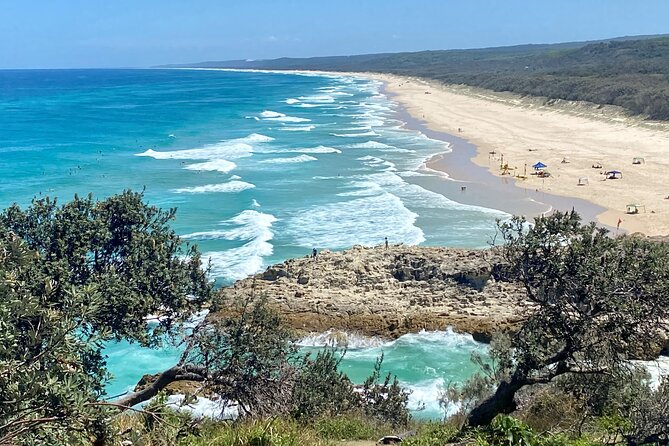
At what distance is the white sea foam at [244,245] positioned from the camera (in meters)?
26.8

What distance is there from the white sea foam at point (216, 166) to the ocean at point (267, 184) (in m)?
0.10

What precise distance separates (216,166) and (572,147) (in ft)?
99.1

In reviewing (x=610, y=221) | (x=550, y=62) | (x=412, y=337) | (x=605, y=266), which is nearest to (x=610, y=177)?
(x=610, y=221)

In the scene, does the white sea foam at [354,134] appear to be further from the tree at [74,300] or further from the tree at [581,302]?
the tree at [581,302]

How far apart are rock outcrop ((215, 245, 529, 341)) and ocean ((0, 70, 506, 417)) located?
872 millimetres

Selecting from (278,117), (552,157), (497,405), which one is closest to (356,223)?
(552,157)

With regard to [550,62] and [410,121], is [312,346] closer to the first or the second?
[410,121]

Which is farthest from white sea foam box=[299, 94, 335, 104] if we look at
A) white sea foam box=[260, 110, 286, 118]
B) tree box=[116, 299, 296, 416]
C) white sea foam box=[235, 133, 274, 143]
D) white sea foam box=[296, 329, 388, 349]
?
tree box=[116, 299, 296, 416]

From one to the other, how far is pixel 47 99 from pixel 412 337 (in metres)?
120

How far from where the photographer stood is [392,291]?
22.5 m

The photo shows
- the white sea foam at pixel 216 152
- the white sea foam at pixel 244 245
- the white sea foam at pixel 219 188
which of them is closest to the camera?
the white sea foam at pixel 244 245

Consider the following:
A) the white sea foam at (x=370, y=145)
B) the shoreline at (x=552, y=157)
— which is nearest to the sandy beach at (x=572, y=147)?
the shoreline at (x=552, y=157)

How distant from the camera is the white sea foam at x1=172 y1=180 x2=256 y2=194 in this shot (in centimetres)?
4203

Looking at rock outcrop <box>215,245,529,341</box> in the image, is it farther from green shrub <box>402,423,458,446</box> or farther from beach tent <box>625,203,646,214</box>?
beach tent <box>625,203,646,214</box>
